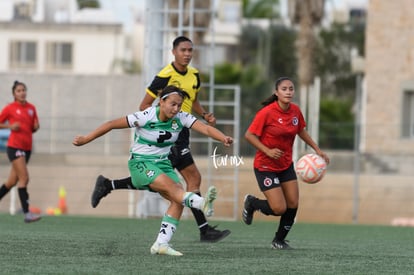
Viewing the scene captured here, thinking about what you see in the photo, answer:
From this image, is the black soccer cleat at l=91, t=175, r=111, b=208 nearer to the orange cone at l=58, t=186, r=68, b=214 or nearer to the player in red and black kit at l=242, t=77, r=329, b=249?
the player in red and black kit at l=242, t=77, r=329, b=249

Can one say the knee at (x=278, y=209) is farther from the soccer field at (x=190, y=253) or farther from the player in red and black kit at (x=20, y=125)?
the player in red and black kit at (x=20, y=125)

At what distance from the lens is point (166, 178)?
34.0 ft

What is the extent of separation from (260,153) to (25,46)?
169 feet

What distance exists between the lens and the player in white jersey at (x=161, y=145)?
10.3m

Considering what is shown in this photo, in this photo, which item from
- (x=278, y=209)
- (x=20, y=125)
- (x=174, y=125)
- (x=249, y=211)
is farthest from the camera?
(x=20, y=125)

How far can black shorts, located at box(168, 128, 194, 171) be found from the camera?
12430mm

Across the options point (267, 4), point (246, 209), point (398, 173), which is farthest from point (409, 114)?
point (267, 4)

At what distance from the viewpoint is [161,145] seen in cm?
1053

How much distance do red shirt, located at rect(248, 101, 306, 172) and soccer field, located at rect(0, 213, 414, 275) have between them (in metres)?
0.88

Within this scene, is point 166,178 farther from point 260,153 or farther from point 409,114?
point 409,114

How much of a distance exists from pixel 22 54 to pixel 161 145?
52.2 meters

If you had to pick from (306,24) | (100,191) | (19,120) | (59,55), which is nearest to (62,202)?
(19,120)

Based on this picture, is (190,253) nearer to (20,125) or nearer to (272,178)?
→ (272,178)

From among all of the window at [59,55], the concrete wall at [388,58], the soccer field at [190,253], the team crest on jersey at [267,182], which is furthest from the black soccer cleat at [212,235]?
the window at [59,55]
